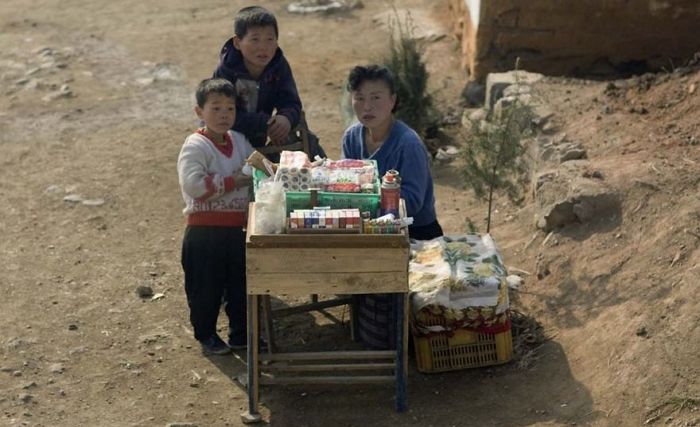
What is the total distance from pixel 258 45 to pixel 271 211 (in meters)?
1.32

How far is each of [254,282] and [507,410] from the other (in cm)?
131

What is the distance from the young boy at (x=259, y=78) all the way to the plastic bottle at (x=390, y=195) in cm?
118

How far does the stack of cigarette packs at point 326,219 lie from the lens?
15.9 feet

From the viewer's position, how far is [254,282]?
491 centimetres

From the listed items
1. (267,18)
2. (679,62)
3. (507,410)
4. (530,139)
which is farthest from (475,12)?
(507,410)

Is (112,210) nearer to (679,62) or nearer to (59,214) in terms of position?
(59,214)

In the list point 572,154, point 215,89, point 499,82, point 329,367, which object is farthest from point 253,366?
point 499,82

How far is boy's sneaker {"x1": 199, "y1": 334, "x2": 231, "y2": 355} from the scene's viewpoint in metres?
5.98

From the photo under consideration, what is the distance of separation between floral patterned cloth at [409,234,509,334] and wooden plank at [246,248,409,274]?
51cm

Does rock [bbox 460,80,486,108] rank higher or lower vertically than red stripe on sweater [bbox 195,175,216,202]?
lower

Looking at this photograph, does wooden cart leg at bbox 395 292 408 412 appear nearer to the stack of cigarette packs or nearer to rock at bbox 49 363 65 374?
the stack of cigarette packs

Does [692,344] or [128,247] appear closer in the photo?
[692,344]

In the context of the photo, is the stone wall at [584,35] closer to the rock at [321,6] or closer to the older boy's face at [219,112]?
the rock at [321,6]

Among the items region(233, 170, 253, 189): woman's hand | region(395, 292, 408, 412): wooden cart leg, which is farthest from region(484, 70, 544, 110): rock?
region(395, 292, 408, 412): wooden cart leg
